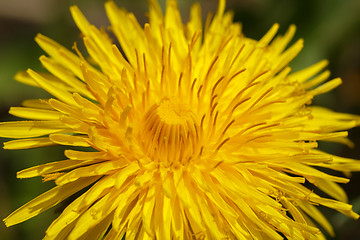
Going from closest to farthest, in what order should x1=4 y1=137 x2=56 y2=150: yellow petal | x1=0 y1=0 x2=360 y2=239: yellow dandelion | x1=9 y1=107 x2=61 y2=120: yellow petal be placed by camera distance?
x1=0 y1=0 x2=360 y2=239: yellow dandelion, x1=4 y1=137 x2=56 y2=150: yellow petal, x1=9 y1=107 x2=61 y2=120: yellow petal

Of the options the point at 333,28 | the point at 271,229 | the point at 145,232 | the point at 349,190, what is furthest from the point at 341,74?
the point at 145,232

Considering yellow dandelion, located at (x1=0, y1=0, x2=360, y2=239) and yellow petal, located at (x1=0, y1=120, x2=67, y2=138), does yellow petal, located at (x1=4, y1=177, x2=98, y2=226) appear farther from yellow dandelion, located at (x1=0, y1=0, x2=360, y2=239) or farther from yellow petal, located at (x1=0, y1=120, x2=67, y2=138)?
yellow petal, located at (x1=0, y1=120, x2=67, y2=138)

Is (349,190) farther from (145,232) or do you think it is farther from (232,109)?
(145,232)

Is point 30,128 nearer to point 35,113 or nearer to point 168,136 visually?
point 35,113

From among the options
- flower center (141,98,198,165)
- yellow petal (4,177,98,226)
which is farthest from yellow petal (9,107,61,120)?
flower center (141,98,198,165)

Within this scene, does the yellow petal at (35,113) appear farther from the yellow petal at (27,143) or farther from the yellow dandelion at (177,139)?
the yellow petal at (27,143)

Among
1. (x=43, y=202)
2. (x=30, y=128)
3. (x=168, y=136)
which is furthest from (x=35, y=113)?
(x=168, y=136)

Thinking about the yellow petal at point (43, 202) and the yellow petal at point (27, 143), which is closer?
the yellow petal at point (43, 202)

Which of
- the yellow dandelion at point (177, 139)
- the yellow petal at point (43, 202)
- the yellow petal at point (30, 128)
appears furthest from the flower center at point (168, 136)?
the yellow petal at point (30, 128)
